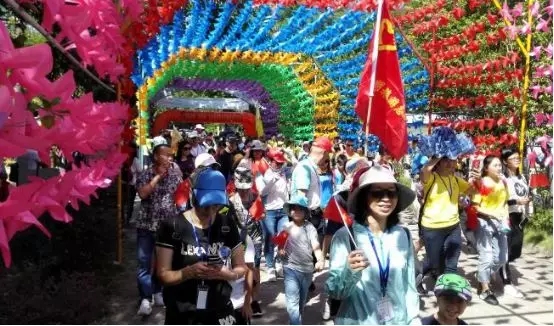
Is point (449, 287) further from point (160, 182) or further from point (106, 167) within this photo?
point (160, 182)

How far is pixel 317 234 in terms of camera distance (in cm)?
570

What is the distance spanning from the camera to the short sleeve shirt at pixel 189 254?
3051mm

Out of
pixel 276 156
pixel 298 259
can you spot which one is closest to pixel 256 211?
pixel 298 259

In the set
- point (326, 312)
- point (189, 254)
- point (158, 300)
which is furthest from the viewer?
point (158, 300)

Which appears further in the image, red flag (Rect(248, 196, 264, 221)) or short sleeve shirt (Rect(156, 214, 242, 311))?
red flag (Rect(248, 196, 264, 221))

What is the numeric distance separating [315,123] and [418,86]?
4541 millimetres

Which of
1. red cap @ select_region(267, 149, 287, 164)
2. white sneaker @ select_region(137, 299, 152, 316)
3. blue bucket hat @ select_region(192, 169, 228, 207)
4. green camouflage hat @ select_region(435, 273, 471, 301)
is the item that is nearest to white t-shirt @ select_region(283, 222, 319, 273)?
white sneaker @ select_region(137, 299, 152, 316)

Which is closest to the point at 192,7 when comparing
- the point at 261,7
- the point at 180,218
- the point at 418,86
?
the point at 261,7

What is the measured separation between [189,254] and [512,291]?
15.7 ft

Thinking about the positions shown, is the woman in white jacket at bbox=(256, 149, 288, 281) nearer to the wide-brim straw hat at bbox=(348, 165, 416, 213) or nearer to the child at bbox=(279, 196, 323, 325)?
the child at bbox=(279, 196, 323, 325)

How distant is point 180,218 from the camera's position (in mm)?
3127

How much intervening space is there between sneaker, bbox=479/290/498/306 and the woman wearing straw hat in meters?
3.68

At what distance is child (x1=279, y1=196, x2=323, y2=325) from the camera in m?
5.15

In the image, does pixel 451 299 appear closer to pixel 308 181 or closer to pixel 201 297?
pixel 201 297
